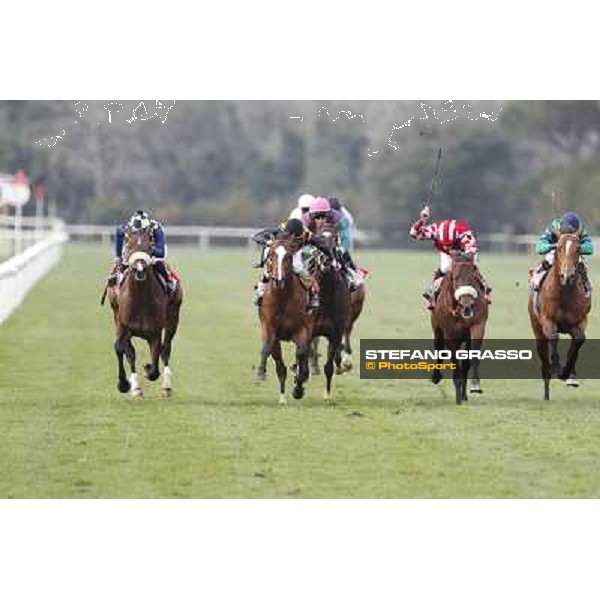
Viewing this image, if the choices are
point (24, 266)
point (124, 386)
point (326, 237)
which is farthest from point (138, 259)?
point (24, 266)

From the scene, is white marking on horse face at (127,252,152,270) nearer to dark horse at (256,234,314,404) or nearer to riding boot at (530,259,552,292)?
dark horse at (256,234,314,404)

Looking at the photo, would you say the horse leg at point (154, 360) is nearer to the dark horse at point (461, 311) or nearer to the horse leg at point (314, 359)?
the dark horse at point (461, 311)

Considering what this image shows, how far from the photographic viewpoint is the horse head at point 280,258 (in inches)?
664

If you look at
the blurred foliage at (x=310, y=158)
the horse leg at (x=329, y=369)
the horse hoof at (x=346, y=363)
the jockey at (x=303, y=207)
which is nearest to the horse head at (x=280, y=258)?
the horse leg at (x=329, y=369)

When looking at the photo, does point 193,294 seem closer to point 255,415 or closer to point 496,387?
point 496,387

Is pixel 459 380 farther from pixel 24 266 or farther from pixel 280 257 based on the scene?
→ pixel 24 266

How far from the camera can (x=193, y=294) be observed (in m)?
37.4

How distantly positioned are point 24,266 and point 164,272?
1747cm

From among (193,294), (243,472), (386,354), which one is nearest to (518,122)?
(193,294)

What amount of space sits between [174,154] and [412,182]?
61.4 ft

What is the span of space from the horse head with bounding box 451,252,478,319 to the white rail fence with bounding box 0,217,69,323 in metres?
11.0

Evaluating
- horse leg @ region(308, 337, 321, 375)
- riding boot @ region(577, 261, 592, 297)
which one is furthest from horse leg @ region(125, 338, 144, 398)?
riding boot @ region(577, 261, 592, 297)

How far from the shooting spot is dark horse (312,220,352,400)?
59.9 feet

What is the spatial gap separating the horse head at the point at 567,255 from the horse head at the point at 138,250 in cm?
382
